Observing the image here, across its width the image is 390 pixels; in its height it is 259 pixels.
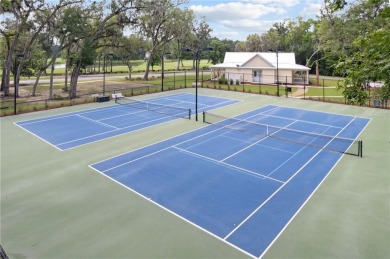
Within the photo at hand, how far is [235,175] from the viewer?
11992 mm

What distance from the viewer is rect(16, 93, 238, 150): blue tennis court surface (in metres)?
17.3

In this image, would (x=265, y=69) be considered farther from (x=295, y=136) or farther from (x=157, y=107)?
(x=295, y=136)

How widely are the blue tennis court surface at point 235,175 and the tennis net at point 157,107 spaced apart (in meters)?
4.37

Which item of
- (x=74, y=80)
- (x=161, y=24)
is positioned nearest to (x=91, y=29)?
(x=74, y=80)

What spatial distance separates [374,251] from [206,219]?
14.1 ft

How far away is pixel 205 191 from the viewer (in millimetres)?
10664

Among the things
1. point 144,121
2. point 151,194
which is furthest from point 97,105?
point 151,194

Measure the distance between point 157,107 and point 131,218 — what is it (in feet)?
58.0

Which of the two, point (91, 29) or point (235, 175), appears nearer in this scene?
point (235, 175)

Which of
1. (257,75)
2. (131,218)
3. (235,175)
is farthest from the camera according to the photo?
(257,75)

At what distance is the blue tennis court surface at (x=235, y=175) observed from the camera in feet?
28.7

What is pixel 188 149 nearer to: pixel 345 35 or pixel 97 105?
pixel 97 105

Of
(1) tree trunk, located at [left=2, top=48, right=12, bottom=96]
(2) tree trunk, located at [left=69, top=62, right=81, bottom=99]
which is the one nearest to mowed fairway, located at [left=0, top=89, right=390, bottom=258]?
(2) tree trunk, located at [left=69, top=62, right=81, bottom=99]

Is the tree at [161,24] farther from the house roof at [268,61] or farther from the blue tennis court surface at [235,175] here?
the blue tennis court surface at [235,175]
